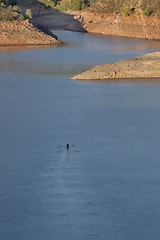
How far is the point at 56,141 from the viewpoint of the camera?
22.0m

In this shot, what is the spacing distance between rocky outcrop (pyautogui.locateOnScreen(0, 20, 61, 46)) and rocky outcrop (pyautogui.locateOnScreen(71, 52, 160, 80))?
1868cm

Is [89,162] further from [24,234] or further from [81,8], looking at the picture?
[81,8]

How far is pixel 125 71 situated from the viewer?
36438 mm

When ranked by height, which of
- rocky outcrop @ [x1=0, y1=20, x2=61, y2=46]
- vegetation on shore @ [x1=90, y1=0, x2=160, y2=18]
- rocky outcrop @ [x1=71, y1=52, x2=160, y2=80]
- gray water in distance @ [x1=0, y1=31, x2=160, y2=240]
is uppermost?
vegetation on shore @ [x1=90, y1=0, x2=160, y2=18]

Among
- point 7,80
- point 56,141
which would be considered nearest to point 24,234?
point 56,141

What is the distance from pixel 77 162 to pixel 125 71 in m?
17.8

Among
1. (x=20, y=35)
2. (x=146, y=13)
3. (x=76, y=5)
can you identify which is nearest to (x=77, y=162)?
(x=20, y=35)

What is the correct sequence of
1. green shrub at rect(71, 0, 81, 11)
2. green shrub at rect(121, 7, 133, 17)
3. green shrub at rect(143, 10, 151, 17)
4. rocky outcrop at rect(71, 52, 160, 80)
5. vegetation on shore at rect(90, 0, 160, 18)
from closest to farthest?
rocky outcrop at rect(71, 52, 160, 80) → green shrub at rect(143, 10, 151, 17) → vegetation on shore at rect(90, 0, 160, 18) → green shrub at rect(121, 7, 133, 17) → green shrub at rect(71, 0, 81, 11)

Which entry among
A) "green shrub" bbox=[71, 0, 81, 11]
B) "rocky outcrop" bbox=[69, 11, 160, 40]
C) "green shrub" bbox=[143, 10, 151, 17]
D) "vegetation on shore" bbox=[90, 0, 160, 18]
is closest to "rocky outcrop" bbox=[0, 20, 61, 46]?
"rocky outcrop" bbox=[69, 11, 160, 40]

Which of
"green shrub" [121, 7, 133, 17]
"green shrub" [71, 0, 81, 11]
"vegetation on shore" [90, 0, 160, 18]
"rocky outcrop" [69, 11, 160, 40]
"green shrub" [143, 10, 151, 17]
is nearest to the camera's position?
"rocky outcrop" [69, 11, 160, 40]

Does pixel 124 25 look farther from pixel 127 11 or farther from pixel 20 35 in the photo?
pixel 20 35

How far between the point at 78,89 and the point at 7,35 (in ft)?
76.0

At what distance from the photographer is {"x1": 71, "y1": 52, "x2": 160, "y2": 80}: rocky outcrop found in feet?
118

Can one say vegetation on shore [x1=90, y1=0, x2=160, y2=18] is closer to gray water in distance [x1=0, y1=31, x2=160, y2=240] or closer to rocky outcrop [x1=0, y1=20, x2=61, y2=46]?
rocky outcrop [x1=0, y1=20, x2=61, y2=46]
